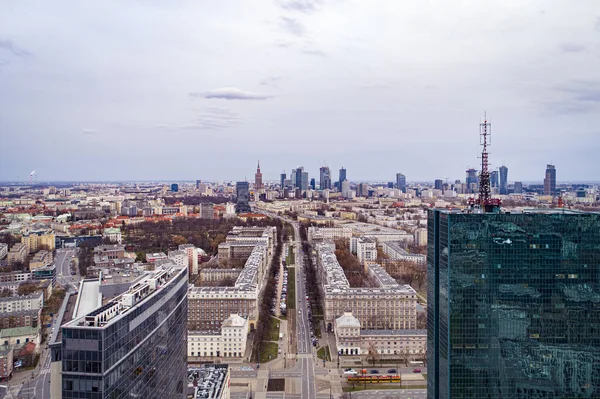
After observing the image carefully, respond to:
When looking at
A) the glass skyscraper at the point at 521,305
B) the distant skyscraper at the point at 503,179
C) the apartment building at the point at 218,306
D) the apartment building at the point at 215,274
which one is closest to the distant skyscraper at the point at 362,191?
the distant skyscraper at the point at 503,179

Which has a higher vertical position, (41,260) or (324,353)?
(41,260)

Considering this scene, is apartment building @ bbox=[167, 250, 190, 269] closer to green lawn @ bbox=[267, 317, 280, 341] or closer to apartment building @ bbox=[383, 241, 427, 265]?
green lawn @ bbox=[267, 317, 280, 341]

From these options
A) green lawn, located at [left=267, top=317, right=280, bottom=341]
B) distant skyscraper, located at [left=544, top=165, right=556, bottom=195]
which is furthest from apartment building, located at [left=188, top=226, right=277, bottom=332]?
distant skyscraper, located at [left=544, top=165, right=556, bottom=195]

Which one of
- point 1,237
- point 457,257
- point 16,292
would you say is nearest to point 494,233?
point 457,257

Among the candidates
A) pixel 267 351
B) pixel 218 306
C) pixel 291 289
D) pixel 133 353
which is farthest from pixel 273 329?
pixel 133 353

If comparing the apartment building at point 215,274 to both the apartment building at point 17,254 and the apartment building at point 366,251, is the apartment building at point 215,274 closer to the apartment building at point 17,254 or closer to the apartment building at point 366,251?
the apartment building at point 366,251

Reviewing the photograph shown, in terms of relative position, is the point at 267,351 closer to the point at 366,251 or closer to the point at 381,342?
the point at 381,342
